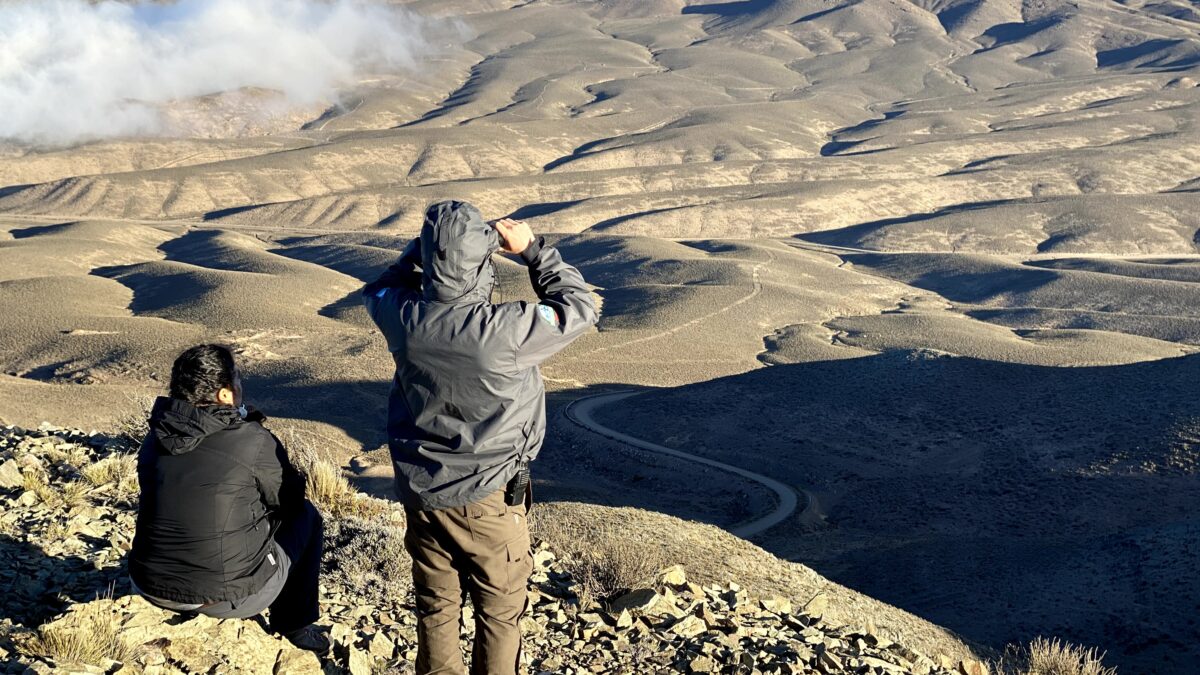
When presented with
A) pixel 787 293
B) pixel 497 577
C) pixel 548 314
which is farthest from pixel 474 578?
pixel 787 293

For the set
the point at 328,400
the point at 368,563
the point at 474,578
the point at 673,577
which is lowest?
the point at 328,400

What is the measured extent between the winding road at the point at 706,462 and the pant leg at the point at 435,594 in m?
15.3

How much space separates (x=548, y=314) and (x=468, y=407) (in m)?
0.53

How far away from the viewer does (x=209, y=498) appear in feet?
16.5

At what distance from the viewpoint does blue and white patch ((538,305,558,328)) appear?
15.4 ft

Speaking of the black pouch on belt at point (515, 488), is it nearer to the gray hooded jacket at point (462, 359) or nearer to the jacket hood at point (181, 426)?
the gray hooded jacket at point (462, 359)

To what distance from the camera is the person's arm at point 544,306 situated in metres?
4.66

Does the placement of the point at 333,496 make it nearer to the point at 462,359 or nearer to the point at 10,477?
the point at 10,477

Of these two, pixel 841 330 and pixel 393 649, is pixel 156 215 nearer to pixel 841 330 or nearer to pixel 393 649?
pixel 841 330

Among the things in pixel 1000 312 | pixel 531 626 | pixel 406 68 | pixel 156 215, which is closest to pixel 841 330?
pixel 1000 312

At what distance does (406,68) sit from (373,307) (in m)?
178

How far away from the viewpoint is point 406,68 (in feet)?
573

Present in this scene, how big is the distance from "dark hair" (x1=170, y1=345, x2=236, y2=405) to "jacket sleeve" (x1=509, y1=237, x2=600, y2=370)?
4.78 feet

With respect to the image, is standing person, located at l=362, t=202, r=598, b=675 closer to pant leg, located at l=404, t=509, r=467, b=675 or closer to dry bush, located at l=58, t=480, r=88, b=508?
pant leg, located at l=404, t=509, r=467, b=675
